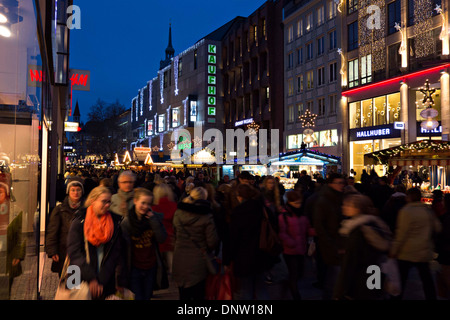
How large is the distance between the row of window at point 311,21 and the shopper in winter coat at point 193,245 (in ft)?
114

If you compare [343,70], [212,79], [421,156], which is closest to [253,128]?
[212,79]

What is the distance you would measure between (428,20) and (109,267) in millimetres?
27519

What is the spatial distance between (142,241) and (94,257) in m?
0.67

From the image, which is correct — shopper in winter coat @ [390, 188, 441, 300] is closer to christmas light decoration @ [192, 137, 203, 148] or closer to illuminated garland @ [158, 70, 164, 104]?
christmas light decoration @ [192, 137, 203, 148]

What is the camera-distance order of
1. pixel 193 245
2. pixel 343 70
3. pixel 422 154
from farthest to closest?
pixel 343 70 < pixel 422 154 < pixel 193 245

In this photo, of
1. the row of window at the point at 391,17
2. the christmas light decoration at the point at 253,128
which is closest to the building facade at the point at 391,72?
the row of window at the point at 391,17

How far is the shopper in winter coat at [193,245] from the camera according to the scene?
4.66 meters

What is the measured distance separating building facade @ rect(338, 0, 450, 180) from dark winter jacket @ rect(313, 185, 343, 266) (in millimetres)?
19996

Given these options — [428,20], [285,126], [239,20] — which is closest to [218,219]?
[428,20]

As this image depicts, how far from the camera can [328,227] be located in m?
5.67

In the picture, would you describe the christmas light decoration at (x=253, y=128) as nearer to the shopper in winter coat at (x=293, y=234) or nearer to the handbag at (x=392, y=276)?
the shopper in winter coat at (x=293, y=234)

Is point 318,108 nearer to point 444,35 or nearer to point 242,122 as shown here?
point 242,122

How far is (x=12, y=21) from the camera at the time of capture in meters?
3.25

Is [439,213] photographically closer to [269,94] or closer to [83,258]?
[83,258]
